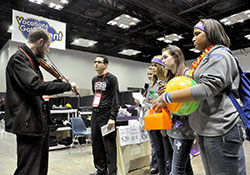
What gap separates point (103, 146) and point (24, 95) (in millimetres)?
1537

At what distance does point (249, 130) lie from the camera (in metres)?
0.97

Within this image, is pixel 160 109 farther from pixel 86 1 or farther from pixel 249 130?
pixel 86 1

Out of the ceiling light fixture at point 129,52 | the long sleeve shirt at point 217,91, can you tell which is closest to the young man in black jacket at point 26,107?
the long sleeve shirt at point 217,91

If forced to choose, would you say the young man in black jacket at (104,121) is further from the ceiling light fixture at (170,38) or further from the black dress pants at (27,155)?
the ceiling light fixture at (170,38)

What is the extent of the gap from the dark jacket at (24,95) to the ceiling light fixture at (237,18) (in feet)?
26.7

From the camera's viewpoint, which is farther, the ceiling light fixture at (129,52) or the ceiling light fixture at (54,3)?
the ceiling light fixture at (129,52)

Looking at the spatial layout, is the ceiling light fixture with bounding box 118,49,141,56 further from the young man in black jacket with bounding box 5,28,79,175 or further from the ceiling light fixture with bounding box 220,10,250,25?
the young man in black jacket with bounding box 5,28,79,175

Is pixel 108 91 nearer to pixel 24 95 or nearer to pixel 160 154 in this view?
pixel 160 154

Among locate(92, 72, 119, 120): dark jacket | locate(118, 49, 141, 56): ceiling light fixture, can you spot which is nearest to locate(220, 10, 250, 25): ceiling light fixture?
locate(118, 49, 141, 56): ceiling light fixture

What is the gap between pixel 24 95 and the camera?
1372mm

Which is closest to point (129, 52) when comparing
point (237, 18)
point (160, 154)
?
point (237, 18)

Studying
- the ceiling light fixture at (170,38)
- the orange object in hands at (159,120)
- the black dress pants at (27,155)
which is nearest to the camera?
the orange object in hands at (159,120)

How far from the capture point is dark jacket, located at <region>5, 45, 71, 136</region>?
1.31 metres

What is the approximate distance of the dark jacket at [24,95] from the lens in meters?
1.31
